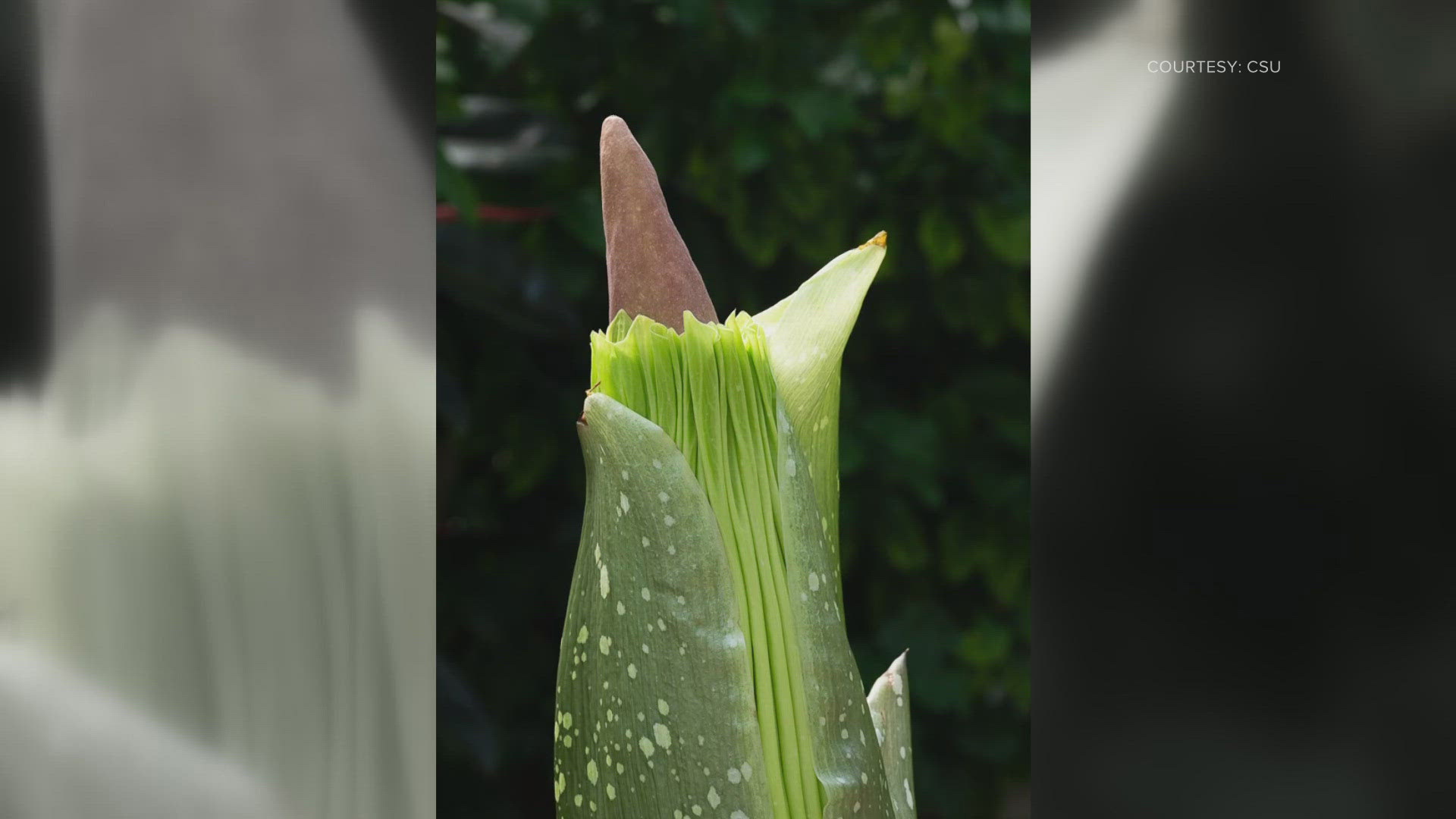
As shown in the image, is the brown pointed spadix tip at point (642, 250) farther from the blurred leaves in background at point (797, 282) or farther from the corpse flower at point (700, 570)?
the blurred leaves in background at point (797, 282)

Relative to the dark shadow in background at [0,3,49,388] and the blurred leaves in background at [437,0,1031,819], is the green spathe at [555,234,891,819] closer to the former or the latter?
the dark shadow in background at [0,3,49,388]

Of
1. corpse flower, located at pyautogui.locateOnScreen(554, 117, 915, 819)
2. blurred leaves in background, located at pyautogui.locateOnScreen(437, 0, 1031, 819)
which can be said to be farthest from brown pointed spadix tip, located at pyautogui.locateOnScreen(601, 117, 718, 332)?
blurred leaves in background, located at pyautogui.locateOnScreen(437, 0, 1031, 819)

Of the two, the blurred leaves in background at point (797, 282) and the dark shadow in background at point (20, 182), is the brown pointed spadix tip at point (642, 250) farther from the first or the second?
the blurred leaves in background at point (797, 282)

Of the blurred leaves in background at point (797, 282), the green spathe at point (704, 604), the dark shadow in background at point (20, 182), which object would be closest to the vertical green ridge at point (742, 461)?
the green spathe at point (704, 604)

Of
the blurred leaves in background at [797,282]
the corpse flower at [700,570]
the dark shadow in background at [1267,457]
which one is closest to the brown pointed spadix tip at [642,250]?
the corpse flower at [700,570]

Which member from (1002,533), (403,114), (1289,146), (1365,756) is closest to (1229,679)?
(1365,756)

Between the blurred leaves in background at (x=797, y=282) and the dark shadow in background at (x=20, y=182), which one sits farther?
the blurred leaves in background at (x=797, y=282)

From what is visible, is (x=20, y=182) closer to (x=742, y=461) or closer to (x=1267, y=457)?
(x=742, y=461)

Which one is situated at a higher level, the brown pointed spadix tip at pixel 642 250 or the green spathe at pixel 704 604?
the brown pointed spadix tip at pixel 642 250
